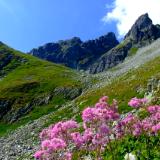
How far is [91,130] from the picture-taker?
14.5 metres

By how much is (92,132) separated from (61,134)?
54.4 inches

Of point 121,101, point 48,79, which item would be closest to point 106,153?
point 121,101

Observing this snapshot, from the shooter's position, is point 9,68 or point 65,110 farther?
point 9,68

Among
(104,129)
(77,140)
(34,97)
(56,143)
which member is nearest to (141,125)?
(104,129)

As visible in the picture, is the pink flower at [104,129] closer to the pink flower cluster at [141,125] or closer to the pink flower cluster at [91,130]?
the pink flower cluster at [91,130]

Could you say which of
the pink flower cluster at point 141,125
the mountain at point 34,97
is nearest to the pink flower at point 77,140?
the pink flower cluster at point 141,125

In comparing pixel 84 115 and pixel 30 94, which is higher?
pixel 30 94

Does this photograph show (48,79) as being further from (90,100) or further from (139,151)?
Result: (139,151)

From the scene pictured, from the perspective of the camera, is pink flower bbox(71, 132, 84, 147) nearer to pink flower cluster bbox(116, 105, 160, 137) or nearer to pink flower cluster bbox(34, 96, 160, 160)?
pink flower cluster bbox(34, 96, 160, 160)

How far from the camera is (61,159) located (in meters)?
13.6

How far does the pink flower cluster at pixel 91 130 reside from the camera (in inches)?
516

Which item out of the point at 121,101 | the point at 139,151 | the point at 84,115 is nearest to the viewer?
the point at 84,115

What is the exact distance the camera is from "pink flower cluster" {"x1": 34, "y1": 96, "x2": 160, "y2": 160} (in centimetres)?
1311

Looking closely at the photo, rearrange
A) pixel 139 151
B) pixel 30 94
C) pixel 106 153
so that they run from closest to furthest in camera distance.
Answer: pixel 139 151 < pixel 106 153 < pixel 30 94
